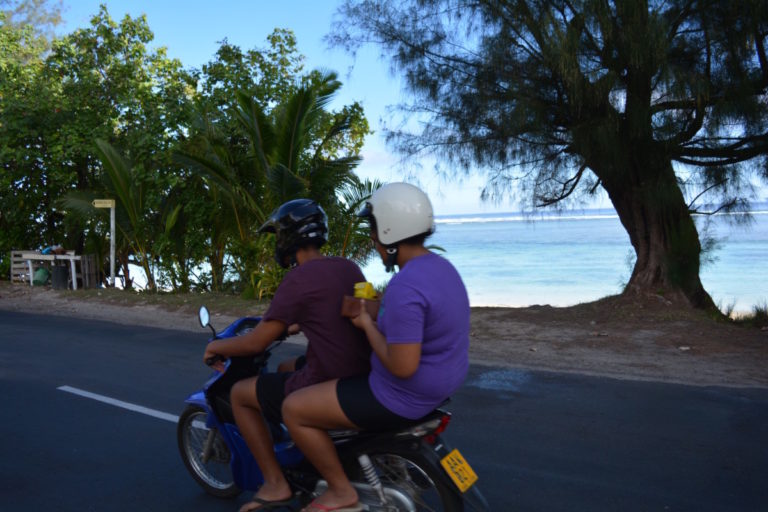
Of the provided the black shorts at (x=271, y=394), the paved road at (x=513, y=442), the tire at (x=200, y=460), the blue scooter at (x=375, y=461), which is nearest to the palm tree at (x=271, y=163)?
the paved road at (x=513, y=442)

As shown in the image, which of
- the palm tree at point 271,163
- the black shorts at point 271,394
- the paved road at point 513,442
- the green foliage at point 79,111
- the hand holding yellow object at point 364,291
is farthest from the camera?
the green foliage at point 79,111

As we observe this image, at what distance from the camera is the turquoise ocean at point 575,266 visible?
12.4 metres

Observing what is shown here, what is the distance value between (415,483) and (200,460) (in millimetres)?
1774

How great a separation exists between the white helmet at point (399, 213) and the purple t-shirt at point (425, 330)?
0.47 ft

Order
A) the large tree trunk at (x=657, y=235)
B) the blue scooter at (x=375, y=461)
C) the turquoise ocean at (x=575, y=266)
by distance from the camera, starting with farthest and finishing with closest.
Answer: the turquoise ocean at (x=575, y=266) → the large tree trunk at (x=657, y=235) → the blue scooter at (x=375, y=461)

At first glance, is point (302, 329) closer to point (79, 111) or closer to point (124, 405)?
point (124, 405)

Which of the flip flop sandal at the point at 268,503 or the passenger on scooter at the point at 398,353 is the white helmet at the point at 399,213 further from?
the flip flop sandal at the point at 268,503

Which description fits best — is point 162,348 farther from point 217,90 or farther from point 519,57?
point 217,90

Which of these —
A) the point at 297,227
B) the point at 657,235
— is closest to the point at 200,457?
the point at 297,227

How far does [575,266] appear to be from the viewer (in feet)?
104

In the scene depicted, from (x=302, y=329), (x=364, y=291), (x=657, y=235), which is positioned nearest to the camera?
(x=364, y=291)

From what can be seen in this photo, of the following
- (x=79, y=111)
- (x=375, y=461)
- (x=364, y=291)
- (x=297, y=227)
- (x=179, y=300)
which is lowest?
(x=179, y=300)

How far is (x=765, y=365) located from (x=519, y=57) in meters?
4.90

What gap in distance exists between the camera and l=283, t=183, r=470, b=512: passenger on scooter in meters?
3.04
